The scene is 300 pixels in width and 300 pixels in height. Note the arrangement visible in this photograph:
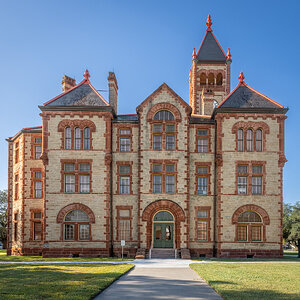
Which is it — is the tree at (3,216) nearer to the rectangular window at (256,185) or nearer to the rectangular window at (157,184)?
the rectangular window at (157,184)

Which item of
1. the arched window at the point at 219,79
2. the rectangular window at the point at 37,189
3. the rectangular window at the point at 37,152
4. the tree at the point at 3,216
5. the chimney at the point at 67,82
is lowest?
the tree at the point at 3,216

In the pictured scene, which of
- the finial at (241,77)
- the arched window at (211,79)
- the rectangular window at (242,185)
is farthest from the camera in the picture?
the arched window at (211,79)

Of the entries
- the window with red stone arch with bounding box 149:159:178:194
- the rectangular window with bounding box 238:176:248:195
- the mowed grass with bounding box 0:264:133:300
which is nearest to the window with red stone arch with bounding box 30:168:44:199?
the window with red stone arch with bounding box 149:159:178:194

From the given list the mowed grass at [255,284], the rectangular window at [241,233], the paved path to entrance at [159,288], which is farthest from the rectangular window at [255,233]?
the paved path to entrance at [159,288]

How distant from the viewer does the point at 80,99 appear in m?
35.0

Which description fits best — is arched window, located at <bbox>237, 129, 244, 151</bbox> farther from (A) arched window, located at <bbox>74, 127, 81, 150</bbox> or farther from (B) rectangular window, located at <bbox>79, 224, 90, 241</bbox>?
(B) rectangular window, located at <bbox>79, 224, 90, 241</bbox>

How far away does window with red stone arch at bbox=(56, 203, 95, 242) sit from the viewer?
3328cm

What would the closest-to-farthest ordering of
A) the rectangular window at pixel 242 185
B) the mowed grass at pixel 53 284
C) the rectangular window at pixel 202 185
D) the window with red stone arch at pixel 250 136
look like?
the mowed grass at pixel 53 284 < the rectangular window at pixel 242 185 < the window with red stone arch at pixel 250 136 < the rectangular window at pixel 202 185

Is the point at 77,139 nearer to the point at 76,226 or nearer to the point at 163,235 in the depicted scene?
the point at 76,226

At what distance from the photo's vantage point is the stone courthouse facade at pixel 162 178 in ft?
109

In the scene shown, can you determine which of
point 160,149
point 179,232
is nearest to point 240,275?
point 179,232

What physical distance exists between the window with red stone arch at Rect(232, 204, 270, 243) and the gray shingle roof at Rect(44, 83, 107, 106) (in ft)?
49.9

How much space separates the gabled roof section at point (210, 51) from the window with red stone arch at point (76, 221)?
87.9 feet

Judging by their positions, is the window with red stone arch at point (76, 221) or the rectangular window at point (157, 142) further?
the rectangular window at point (157, 142)
